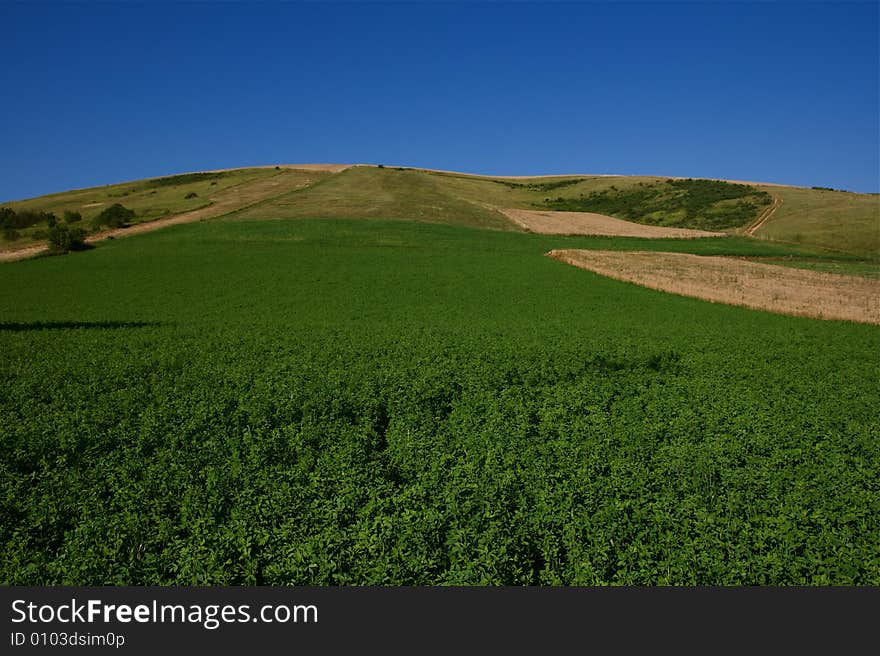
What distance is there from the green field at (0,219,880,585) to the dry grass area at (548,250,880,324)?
6681 mm

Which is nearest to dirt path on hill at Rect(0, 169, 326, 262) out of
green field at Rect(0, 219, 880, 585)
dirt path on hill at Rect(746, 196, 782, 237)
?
green field at Rect(0, 219, 880, 585)

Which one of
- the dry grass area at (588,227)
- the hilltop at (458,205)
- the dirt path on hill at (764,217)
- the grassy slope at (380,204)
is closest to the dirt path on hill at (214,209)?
the hilltop at (458,205)

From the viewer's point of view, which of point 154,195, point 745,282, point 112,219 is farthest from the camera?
point 154,195

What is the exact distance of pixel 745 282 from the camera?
43.0 metres

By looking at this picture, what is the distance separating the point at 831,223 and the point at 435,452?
96174 mm

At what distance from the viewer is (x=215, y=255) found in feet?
169

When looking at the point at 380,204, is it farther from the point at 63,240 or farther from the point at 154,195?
the point at 154,195

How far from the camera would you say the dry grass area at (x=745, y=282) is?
1296 inches

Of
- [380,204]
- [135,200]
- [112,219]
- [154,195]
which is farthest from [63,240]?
[154,195]

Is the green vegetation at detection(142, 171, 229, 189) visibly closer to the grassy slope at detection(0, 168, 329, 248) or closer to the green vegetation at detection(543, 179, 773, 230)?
the grassy slope at detection(0, 168, 329, 248)

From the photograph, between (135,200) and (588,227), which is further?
(135,200)

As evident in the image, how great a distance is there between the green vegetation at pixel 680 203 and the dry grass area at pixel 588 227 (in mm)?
→ 11106

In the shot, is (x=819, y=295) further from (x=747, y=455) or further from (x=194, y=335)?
(x=194, y=335)

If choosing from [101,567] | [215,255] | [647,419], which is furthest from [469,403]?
[215,255]
